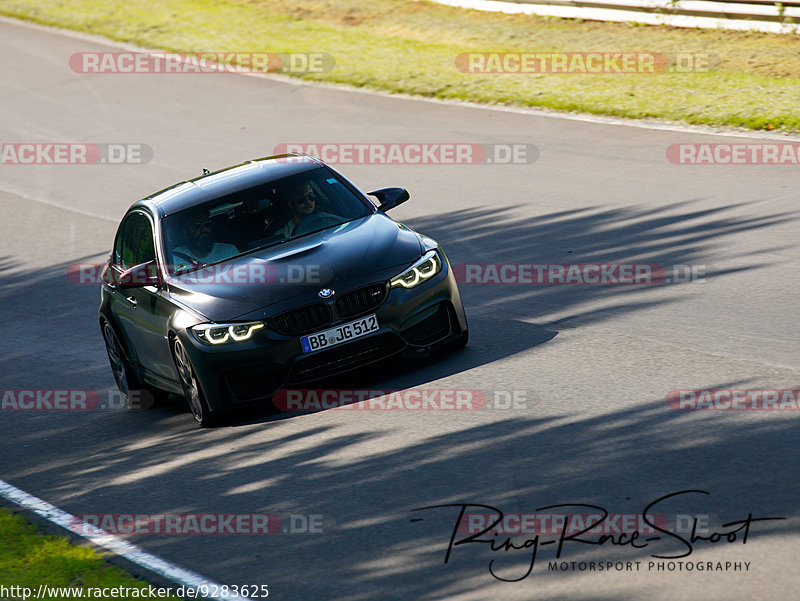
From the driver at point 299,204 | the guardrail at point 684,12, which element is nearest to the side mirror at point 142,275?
the driver at point 299,204

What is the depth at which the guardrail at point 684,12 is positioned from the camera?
65.8 ft

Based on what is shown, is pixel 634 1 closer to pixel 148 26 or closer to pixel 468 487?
pixel 148 26

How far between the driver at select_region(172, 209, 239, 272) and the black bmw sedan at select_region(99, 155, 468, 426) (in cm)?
1

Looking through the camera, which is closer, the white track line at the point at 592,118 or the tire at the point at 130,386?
the tire at the point at 130,386

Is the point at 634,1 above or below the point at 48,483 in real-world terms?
above

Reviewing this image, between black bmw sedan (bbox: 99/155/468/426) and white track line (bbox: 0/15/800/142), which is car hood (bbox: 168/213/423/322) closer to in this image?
black bmw sedan (bbox: 99/155/468/426)

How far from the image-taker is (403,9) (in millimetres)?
28109

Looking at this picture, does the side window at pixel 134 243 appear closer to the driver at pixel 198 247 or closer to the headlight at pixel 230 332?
the driver at pixel 198 247

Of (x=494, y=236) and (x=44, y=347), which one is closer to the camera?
(x=44, y=347)

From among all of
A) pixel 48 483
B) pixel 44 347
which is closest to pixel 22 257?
pixel 44 347

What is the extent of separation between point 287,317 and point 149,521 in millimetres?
1877

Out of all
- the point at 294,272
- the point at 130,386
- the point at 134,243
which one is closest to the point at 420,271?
the point at 294,272

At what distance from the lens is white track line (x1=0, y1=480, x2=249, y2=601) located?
20.4 ft

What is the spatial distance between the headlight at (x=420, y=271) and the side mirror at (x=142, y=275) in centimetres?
194
